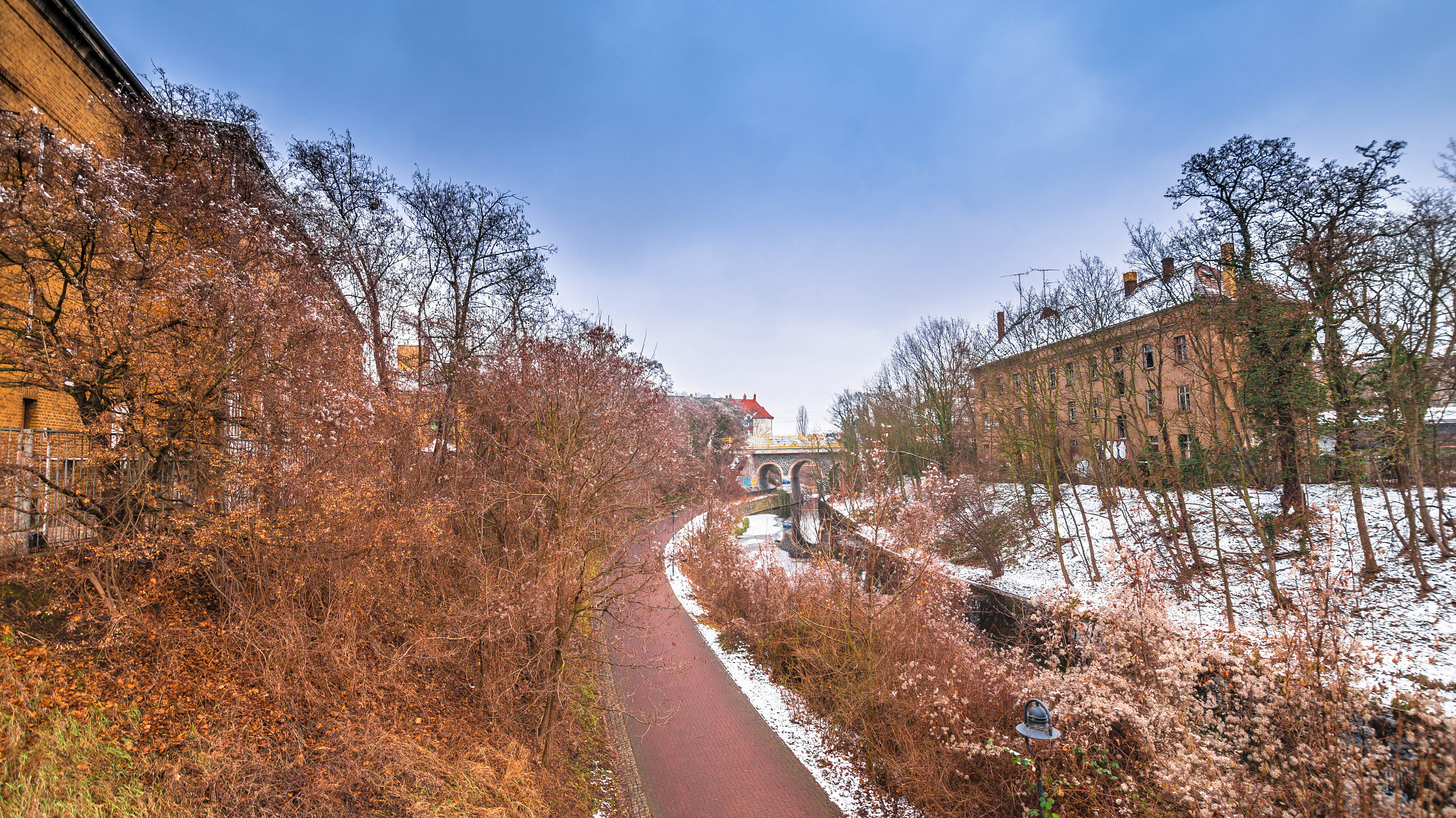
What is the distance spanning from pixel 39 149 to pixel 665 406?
15.9 meters

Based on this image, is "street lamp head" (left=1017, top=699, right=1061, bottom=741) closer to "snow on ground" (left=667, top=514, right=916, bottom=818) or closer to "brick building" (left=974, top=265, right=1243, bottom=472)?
"snow on ground" (left=667, top=514, right=916, bottom=818)

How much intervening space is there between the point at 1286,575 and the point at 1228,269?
22.0ft

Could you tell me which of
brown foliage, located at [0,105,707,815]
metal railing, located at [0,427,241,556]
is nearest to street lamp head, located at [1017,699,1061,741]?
brown foliage, located at [0,105,707,815]

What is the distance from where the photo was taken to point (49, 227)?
633cm

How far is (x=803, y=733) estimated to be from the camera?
10.5 meters

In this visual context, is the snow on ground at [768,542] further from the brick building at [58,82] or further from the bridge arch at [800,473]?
the brick building at [58,82]

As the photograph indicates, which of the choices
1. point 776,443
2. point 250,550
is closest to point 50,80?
point 250,550

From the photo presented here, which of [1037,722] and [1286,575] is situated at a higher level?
[1037,722]

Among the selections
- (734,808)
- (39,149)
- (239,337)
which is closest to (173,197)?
(39,149)

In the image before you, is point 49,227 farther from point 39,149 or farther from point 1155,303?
point 1155,303

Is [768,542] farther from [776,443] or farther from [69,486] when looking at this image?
[776,443]

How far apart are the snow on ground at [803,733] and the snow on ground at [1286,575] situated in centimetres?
356

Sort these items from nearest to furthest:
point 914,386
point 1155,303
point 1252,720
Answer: point 1252,720
point 1155,303
point 914,386

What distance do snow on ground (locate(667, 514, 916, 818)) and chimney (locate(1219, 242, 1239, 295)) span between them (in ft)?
39.0
